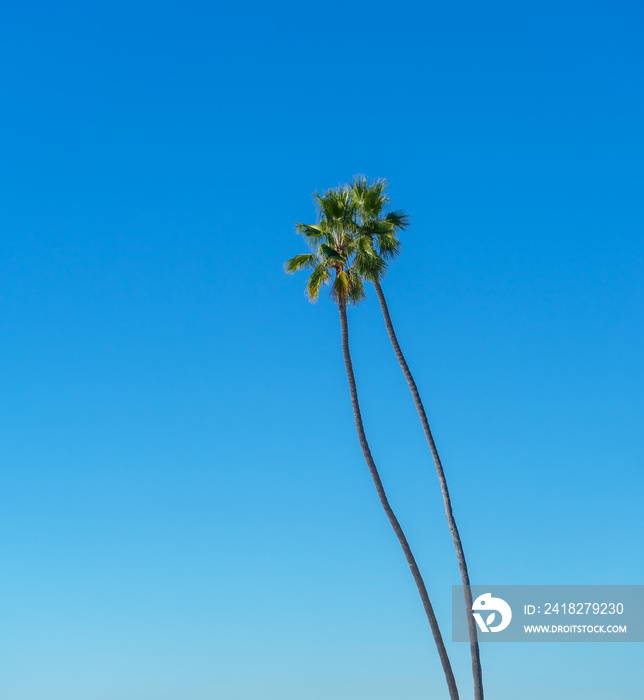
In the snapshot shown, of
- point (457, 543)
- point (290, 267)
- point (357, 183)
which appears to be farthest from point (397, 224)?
point (457, 543)

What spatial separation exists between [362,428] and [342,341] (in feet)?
11.1

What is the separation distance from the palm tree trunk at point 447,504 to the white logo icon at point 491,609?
2.66 meters

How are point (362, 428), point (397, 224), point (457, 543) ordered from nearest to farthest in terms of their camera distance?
point (457, 543), point (362, 428), point (397, 224)

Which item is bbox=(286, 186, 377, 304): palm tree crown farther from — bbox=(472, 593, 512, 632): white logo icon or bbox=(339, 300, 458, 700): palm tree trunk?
bbox=(472, 593, 512, 632): white logo icon

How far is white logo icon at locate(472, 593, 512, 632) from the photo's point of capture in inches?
1268

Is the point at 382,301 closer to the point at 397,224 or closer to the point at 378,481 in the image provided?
the point at 397,224

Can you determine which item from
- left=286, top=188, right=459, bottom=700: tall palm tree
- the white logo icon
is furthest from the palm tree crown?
the white logo icon

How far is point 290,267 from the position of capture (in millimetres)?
33875

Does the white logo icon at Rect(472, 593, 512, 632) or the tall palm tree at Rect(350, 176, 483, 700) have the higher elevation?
the tall palm tree at Rect(350, 176, 483, 700)

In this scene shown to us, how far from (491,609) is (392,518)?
18.3ft

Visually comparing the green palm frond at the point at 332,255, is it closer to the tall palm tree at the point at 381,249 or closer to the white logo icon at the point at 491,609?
the tall palm tree at the point at 381,249

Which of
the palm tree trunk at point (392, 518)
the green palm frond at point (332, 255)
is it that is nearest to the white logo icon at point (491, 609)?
the palm tree trunk at point (392, 518)

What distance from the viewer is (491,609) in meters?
32.9

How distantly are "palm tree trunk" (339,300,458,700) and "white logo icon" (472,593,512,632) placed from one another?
8.01 feet
